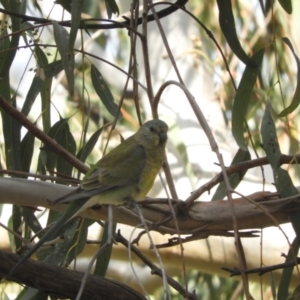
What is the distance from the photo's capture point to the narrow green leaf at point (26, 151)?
4.38ft

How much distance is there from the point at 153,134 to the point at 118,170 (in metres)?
0.14

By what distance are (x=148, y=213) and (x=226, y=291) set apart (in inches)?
45.6

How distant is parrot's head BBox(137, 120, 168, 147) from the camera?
135 centimetres

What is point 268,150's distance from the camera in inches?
42.0

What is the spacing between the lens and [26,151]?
4.41ft

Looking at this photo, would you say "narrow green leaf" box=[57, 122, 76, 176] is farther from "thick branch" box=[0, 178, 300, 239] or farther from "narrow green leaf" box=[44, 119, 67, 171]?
"thick branch" box=[0, 178, 300, 239]

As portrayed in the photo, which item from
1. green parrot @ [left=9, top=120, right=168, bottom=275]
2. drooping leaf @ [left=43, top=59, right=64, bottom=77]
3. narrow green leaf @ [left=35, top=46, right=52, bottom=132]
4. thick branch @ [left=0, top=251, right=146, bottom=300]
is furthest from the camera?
narrow green leaf @ [left=35, top=46, right=52, bottom=132]

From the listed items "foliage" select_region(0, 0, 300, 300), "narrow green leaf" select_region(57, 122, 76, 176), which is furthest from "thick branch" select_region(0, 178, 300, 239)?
"narrow green leaf" select_region(57, 122, 76, 176)

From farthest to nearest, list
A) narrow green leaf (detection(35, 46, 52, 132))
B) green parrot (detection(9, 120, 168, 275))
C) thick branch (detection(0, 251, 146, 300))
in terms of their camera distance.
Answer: narrow green leaf (detection(35, 46, 52, 132)) < green parrot (detection(9, 120, 168, 275)) < thick branch (detection(0, 251, 146, 300))

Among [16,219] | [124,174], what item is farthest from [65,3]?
[16,219]

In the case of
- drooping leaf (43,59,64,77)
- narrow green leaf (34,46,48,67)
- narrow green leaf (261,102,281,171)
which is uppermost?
narrow green leaf (34,46,48,67)

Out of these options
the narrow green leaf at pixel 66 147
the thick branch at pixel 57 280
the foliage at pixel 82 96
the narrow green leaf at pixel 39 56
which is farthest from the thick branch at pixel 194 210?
the narrow green leaf at pixel 39 56

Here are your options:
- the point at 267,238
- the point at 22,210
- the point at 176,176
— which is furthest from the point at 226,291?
the point at 22,210

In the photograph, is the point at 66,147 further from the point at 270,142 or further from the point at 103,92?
the point at 270,142
